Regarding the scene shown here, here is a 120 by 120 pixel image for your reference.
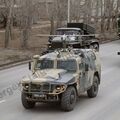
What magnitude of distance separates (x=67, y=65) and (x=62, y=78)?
3.56 ft

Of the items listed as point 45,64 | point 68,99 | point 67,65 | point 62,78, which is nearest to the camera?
point 68,99

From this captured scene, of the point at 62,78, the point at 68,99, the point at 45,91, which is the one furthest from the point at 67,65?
the point at 45,91

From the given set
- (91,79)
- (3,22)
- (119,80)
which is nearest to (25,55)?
(119,80)

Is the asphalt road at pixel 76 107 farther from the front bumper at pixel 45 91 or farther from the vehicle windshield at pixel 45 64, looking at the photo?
the vehicle windshield at pixel 45 64

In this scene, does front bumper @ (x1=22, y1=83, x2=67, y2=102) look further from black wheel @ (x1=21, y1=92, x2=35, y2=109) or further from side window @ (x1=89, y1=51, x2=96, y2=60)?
side window @ (x1=89, y1=51, x2=96, y2=60)

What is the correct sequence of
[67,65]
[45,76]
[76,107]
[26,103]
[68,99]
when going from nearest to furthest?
[68,99], [45,76], [26,103], [76,107], [67,65]

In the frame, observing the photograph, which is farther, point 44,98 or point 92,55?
point 92,55

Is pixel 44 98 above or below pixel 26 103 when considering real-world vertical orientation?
above

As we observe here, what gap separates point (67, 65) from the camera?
56.2 ft

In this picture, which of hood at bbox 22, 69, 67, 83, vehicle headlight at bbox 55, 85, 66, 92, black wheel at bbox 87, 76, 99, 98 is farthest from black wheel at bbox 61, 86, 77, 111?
black wheel at bbox 87, 76, 99, 98

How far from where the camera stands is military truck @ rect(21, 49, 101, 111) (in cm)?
1579

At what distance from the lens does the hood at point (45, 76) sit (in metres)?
16.0

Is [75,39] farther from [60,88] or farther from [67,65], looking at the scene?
[60,88]

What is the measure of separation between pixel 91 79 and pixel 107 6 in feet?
135
